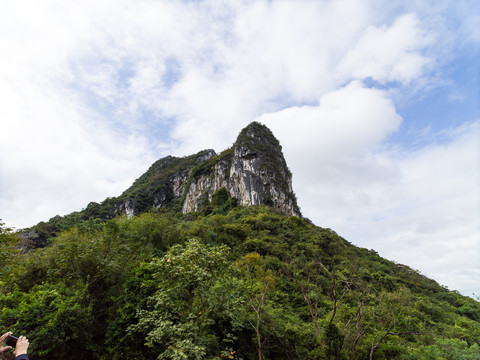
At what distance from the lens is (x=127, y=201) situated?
236ft

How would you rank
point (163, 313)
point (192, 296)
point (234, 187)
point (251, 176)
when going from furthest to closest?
point (234, 187)
point (251, 176)
point (192, 296)
point (163, 313)

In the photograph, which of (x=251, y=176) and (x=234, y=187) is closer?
(x=251, y=176)

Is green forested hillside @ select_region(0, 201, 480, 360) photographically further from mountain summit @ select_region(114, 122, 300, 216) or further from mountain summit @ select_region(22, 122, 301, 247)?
mountain summit @ select_region(114, 122, 300, 216)

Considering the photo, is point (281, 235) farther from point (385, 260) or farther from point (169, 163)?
point (169, 163)

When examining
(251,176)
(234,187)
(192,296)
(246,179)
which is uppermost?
(251,176)

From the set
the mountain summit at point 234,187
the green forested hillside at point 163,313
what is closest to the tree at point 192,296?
the green forested hillside at point 163,313

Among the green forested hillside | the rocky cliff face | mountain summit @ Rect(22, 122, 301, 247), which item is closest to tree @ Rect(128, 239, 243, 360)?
the green forested hillside

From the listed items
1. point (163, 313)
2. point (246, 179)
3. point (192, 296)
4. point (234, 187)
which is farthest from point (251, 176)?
point (163, 313)

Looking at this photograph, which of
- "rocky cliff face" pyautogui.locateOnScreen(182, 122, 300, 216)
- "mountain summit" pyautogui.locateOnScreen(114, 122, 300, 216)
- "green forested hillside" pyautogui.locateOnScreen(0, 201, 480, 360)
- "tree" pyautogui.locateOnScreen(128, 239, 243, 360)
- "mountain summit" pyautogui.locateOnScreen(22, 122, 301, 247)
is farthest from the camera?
"mountain summit" pyautogui.locateOnScreen(114, 122, 300, 216)

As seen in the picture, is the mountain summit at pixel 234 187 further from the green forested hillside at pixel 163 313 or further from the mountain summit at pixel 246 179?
the green forested hillside at pixel 163 313

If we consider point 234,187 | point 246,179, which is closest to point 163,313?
point 246,179

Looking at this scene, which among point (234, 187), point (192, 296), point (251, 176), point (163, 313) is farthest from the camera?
point (234, 187)

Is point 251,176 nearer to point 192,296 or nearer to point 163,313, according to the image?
point 192,296

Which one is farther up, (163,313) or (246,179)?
(246,179)
